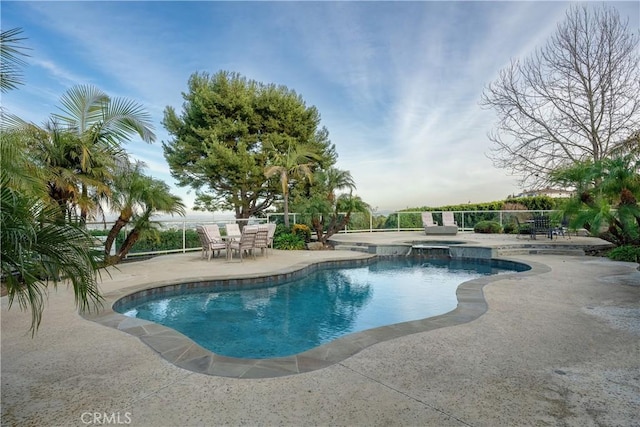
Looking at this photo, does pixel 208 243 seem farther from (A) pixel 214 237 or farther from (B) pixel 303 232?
(B) pixel 303 232

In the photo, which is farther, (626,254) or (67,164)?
(626,254)

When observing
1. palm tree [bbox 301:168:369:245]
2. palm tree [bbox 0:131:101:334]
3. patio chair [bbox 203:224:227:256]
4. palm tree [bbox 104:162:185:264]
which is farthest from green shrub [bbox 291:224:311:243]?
palm tree [bbox 0:131:101:334]

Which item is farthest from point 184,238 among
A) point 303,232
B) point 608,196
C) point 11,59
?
point 608,196

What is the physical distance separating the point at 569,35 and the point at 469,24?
6.97 m

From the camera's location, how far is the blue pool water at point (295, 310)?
4332 mm

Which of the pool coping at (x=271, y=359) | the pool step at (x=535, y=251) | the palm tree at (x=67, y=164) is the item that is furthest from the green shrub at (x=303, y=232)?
the pool coping at (x=271, y=359)

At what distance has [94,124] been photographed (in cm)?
760

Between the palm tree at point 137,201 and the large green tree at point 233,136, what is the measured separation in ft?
32.4

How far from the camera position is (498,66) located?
15.2m

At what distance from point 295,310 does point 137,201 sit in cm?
490

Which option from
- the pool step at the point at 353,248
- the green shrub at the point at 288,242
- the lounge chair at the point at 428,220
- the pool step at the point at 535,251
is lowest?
the pool step at the point at 535,251

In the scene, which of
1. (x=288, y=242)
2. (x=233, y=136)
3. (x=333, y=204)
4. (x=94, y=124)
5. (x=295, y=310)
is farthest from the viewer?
(x=233, y=136)

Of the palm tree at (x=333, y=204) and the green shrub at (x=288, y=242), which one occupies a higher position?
the palm tree at (x=333, y=204)

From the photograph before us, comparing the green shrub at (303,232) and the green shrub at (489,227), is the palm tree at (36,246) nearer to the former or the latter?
the green shrub at (303,232)
